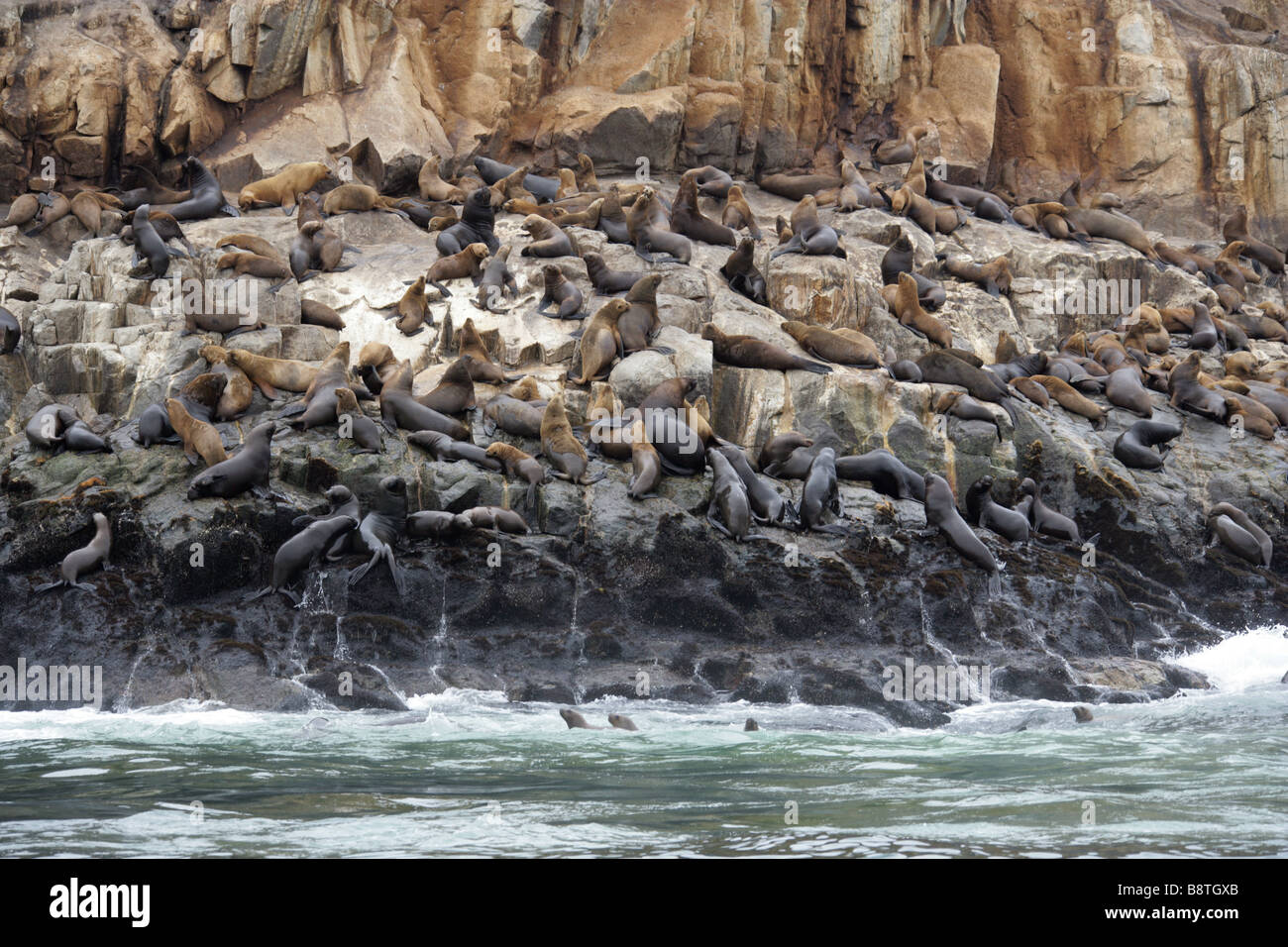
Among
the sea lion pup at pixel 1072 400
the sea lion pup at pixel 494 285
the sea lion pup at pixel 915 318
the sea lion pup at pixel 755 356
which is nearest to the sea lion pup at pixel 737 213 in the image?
the sea lion pup at pixel 915 318

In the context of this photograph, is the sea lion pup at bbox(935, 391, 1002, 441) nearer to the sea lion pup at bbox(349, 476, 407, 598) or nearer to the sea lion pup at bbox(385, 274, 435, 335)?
the sea lion pup at bbox(385, 274, 435, 335)

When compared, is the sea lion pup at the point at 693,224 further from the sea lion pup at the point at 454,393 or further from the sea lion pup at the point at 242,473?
the sea lion pup at the point at 242,473

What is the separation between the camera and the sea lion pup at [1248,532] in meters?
13.9

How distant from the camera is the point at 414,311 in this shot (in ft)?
50.5

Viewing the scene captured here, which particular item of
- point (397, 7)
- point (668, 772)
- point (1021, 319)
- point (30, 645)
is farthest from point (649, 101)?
point (668, 772)

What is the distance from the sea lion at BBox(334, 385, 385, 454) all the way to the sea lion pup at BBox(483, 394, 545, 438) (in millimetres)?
1166

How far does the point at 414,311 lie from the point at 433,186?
5713mm

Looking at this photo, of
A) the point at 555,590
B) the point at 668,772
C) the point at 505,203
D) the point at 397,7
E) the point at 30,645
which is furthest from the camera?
the point at 397,7

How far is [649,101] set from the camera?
2297 centimetres

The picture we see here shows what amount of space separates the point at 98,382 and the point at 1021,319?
13.4 meters

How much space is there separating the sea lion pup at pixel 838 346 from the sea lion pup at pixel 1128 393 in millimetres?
3134

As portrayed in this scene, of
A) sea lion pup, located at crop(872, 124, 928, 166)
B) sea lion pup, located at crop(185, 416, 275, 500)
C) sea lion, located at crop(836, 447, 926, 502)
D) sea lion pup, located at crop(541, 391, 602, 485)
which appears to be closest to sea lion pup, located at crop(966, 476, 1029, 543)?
sea lion, located at crop(836, 447, 926, 502)
